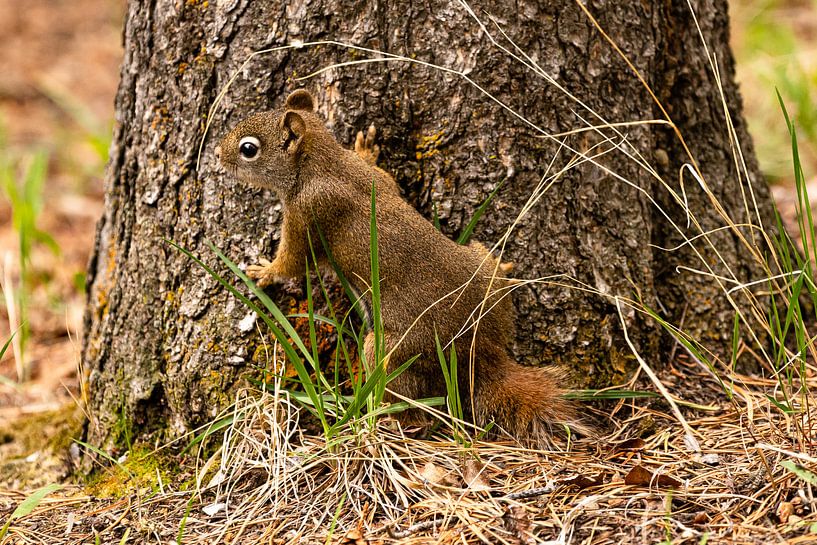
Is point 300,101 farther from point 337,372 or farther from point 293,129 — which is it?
point 337,372

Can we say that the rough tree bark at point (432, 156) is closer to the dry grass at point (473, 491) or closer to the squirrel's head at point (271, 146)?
the squirrel's head at point (271, 146)

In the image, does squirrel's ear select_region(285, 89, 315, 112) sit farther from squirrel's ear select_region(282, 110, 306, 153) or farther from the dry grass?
the dry grass

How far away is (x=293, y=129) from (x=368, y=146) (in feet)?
0.95

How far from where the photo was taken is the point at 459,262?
289 centimetres

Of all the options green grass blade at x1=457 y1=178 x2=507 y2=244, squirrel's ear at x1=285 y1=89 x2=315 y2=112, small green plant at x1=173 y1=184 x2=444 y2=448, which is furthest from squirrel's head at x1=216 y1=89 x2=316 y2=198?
green grass blade at x1=457 y1=178 x2=507 y2=244

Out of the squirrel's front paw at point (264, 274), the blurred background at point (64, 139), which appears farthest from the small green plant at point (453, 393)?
the blurred background at point (64, 139)

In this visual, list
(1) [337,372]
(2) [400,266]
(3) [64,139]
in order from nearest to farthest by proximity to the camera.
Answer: (1) [337,372]
(2) [400,266]
(3) [64,139]

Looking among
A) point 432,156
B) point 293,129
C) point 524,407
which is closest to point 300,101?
point 293,129

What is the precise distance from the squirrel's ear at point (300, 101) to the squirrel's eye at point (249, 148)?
181mm

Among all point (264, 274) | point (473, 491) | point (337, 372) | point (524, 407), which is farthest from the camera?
point (264, 274)

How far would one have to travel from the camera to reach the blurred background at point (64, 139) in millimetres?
4418

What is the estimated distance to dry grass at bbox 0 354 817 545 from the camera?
7.49 ft

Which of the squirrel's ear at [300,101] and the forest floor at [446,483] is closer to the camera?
the forest floor at [446,483]

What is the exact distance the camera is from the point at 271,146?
3.06 metres
